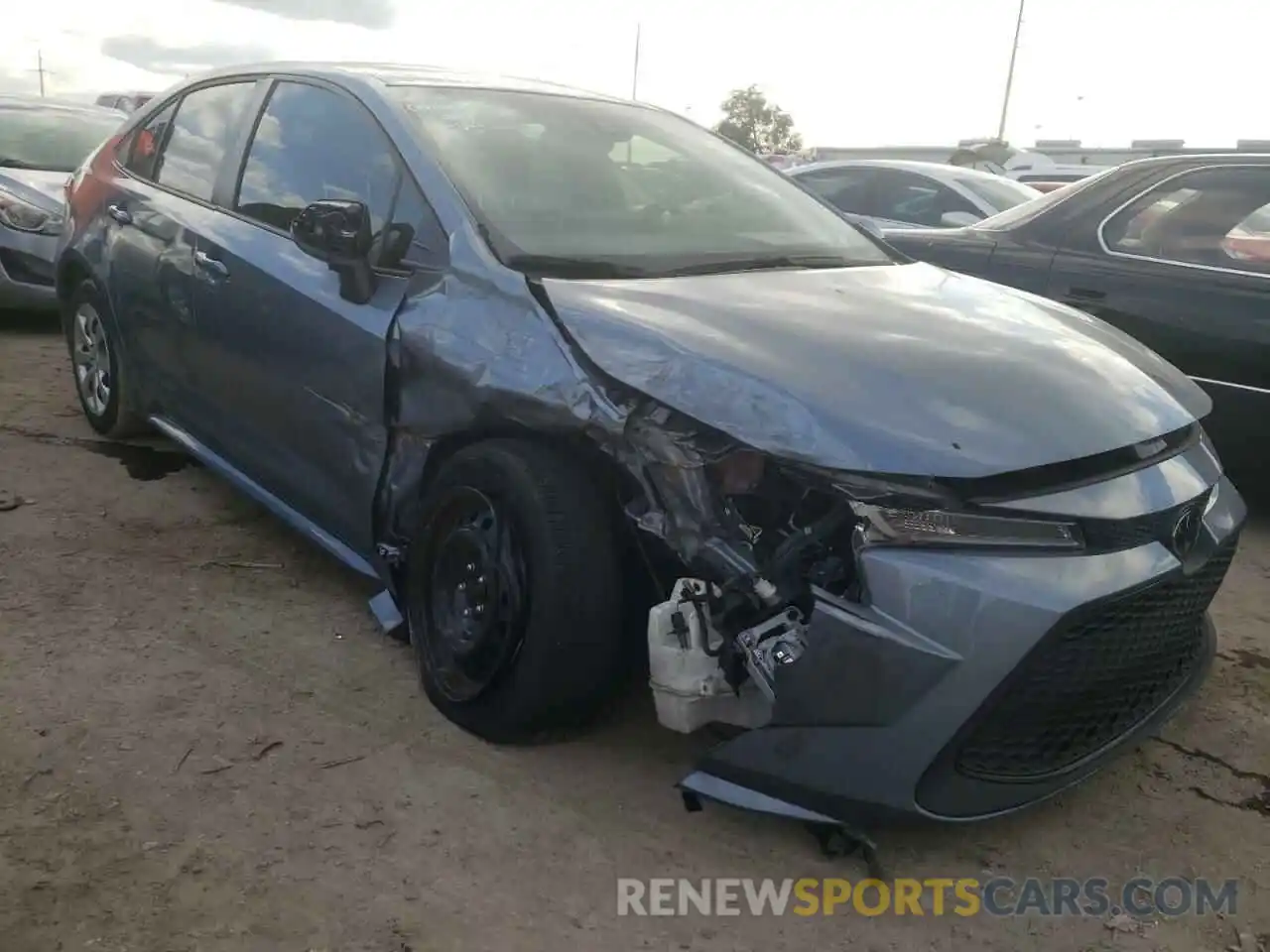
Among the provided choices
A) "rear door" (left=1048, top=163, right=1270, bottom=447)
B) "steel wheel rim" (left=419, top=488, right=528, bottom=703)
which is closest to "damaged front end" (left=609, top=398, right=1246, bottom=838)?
"steel wheel rim" (left=419, top=488, right=528, bottom=703)

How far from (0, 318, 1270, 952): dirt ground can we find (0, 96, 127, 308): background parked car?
13.1ft

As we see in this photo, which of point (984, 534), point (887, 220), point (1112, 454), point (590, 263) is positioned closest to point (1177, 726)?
point (1112, 454)

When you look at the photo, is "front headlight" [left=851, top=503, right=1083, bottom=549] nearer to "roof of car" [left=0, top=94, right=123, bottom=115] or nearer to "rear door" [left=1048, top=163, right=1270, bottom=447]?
"rear door" [left=1048, top=163, right=1270, bottom=447]

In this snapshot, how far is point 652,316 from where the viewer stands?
248 cm

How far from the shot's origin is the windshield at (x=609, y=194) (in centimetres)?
286

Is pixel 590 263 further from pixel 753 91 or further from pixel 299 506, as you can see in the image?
pixel 753 91

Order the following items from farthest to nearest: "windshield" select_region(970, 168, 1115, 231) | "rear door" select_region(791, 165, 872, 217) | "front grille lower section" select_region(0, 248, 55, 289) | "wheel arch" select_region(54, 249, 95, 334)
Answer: "rear door" select_region(791, 165, 872, 217)
"front grille lower section" select_region(0, 248, 55, 289)
"windshield" select_region(970, 168, 1115, 231)
"wheel arch" select_region(54, 249, 95, 334)

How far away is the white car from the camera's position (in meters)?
7.27

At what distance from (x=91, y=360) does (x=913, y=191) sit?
5.07 m

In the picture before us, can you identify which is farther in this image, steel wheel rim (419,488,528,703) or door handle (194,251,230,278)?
door handle (194,251,230,278)

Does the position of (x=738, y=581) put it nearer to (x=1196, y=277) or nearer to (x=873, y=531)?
(x=873, y=531)

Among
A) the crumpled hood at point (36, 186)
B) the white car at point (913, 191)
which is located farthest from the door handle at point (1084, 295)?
the crumpled hood at point (36, 186)

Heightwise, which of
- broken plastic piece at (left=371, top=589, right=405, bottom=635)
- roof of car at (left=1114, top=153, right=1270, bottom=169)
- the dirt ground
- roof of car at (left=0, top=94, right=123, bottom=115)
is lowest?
the dirt ground

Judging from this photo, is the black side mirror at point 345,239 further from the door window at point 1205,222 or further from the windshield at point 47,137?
the windshield at point 47,137
